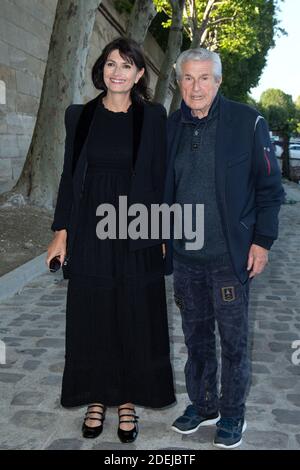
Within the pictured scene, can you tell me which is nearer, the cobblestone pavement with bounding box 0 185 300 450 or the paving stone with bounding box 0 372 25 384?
the cobblestone pavement with bounding box 0 185 300 450

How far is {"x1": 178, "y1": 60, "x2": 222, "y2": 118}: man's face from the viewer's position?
3.05 meters

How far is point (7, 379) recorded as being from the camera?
14.5ft

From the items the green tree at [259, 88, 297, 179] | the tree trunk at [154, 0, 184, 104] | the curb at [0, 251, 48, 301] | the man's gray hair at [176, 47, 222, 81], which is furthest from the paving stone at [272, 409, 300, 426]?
the green tree at [259, 88, 297, 179]

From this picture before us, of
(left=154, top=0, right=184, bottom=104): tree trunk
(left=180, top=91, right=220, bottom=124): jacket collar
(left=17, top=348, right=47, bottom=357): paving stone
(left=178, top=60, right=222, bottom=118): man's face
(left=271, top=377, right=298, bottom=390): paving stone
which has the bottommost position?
(left=271, top=377, right=298, bottom=390): paving stone

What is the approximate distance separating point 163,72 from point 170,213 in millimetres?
19503

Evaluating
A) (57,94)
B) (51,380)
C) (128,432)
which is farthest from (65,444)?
(57,94)

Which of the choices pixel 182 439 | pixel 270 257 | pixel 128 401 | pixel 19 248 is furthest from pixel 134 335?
pixel 270 257

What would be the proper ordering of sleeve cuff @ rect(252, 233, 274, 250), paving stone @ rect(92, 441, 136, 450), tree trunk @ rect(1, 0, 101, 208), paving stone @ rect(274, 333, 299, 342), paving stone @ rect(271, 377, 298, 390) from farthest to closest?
tree trunk @ rect(1, 0, 101, 208), paving stone @ rect(274, 333, 299, 342), paving stone @ rect(271, 377, 298, 390), paving stone @ rect(92, 441, 136, 450), sleeve cuff @ rect(252, 233, 274, 250)

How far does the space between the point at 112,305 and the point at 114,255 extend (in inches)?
11.2

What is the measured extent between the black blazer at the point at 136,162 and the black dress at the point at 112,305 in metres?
0.04

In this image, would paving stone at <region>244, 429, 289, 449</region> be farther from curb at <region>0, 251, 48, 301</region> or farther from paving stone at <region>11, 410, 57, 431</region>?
curb at <region>0, 251, 48, 301</region>

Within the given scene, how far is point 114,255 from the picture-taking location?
330 cm

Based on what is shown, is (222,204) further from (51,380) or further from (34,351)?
(34,351)

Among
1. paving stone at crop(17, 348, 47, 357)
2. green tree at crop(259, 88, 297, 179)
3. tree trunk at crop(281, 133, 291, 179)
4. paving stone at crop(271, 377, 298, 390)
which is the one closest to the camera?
paving stone at crop(271, 377, 298, 390)
